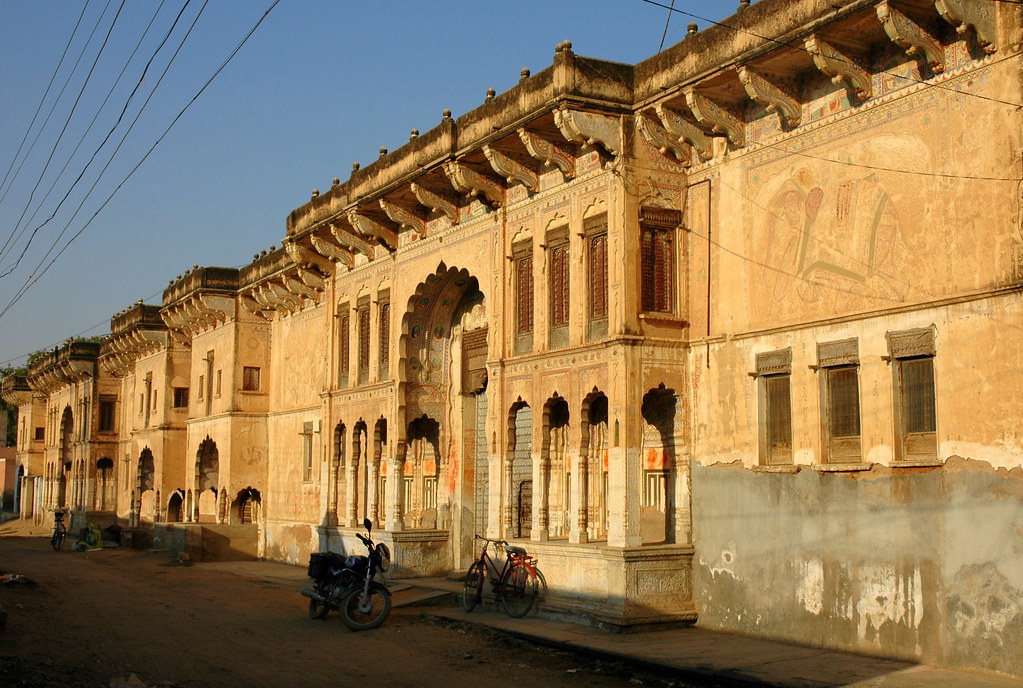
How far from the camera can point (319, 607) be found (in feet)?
51.0

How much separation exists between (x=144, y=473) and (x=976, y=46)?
111 feet

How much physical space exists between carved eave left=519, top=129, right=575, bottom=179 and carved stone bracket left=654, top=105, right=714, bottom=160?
1.64m

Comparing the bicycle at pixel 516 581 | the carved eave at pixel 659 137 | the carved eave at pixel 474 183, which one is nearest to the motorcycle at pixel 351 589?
the bicycle at pixel 516 581

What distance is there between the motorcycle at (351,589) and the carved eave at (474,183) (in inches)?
214

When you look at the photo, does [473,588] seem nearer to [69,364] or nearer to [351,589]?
[351,589]

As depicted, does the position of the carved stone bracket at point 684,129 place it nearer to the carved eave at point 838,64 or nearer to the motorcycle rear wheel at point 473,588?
the carved eave at point 838,64

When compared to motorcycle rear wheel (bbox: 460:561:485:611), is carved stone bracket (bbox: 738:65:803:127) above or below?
above

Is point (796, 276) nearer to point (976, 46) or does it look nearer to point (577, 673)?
point (976, 46)

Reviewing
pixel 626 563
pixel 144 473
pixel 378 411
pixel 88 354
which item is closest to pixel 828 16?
pixel 626 563

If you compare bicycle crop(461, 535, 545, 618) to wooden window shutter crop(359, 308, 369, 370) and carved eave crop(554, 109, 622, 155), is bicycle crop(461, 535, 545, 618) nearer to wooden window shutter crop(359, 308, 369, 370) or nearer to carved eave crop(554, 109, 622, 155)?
carved eave crop(554, 109, 622, 155)

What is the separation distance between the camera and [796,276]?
41.3 feet

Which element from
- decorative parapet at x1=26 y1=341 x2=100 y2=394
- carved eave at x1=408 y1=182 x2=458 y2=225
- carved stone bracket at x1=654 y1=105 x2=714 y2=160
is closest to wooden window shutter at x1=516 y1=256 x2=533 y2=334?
carved eave at x1=408 y1=182 x2=458 y2=225

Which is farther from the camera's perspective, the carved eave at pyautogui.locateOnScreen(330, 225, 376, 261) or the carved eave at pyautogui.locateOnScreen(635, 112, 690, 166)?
the carved eave at pyautogui.locateOnScreen(330, 225, 376, 261)

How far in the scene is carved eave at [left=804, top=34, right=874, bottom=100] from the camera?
38.4 feet
